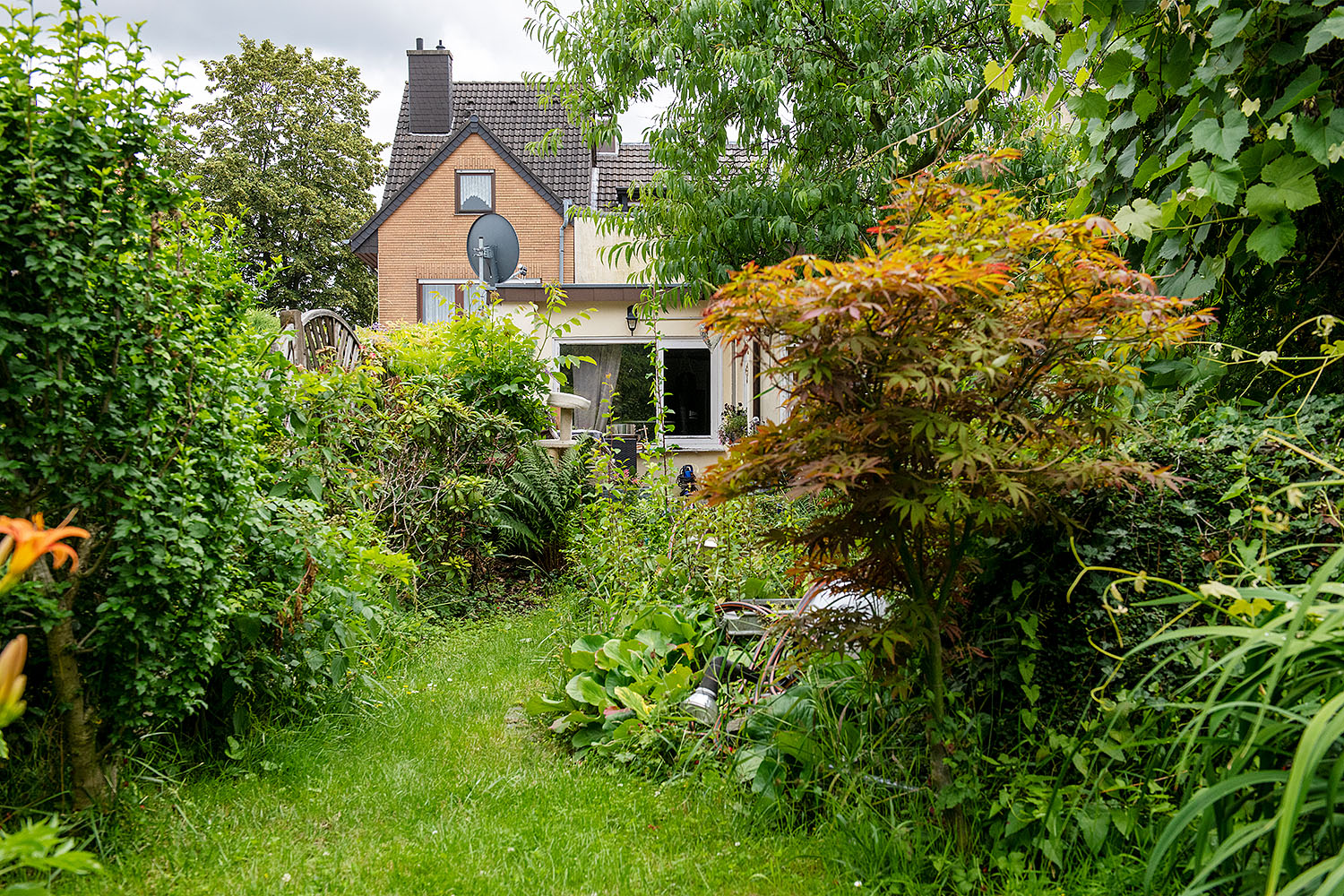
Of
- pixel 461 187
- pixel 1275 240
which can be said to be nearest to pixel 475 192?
pixel 461 187

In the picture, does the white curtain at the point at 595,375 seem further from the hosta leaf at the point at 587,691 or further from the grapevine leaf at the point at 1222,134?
the grapevine leaf at the point at 1222,134

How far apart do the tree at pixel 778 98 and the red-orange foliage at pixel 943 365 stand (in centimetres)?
478

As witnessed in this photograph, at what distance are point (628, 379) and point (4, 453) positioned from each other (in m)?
10.6

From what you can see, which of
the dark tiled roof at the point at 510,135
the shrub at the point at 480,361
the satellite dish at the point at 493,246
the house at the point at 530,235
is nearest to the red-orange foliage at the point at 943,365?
the shrub at the point at 480,361

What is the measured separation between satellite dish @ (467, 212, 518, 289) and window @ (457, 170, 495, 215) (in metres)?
9.10

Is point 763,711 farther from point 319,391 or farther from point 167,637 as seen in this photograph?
point 319,391

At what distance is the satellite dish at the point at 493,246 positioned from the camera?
9.78m

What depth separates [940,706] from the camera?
2223 mm

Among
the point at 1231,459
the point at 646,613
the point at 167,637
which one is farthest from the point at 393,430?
the point at 1231,459

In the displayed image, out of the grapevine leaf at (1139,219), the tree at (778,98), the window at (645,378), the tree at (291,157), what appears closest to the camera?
the grapevine leaf at (1139,219)

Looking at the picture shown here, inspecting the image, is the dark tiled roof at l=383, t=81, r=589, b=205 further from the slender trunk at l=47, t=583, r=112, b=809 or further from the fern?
the slender trunk at l=47, t=583, r=112, b=809

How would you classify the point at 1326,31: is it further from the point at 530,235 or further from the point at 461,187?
the point at 461,187

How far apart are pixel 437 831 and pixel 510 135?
20.6 m

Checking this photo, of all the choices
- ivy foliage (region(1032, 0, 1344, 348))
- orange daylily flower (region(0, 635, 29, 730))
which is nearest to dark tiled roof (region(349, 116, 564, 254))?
ivy foliage (region(1032, 0, 1344, 348))
